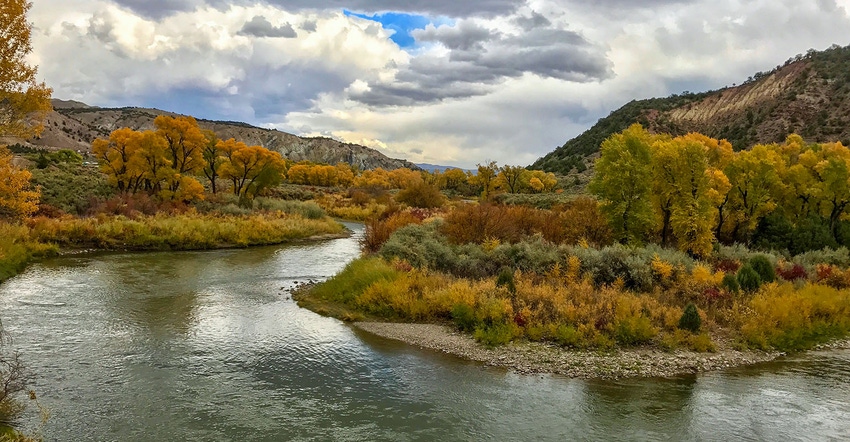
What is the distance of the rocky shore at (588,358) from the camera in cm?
1500

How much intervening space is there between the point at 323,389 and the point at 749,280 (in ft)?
58.8

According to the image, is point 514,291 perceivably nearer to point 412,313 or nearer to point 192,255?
point 412,313

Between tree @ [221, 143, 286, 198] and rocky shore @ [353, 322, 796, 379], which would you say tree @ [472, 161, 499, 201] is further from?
rocky shore @ [353, 322, 796, 379]

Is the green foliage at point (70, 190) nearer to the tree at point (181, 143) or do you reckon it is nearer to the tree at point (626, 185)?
the tree at point (181, 143)

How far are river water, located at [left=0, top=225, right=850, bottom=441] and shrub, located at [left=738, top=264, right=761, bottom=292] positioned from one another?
13.9 ft

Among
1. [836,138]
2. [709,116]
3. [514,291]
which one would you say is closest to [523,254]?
[514,291]

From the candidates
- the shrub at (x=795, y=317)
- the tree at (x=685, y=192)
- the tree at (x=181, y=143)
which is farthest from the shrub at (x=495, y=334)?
the tree at (x=181, y=143)

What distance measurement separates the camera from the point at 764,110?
8731 centimetres

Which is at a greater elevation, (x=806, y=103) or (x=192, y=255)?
(x=806, y=103)

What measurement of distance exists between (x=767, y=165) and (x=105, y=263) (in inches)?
1569

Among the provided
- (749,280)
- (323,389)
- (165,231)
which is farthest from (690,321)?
(165,231)

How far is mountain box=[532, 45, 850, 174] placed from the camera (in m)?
77.2

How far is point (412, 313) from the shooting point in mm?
19656

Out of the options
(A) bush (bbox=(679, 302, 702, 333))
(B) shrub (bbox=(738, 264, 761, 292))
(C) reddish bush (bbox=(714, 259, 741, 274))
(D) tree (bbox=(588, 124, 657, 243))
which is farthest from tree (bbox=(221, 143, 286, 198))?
(A) bush (bbox=(679, 302, 702, 333))
